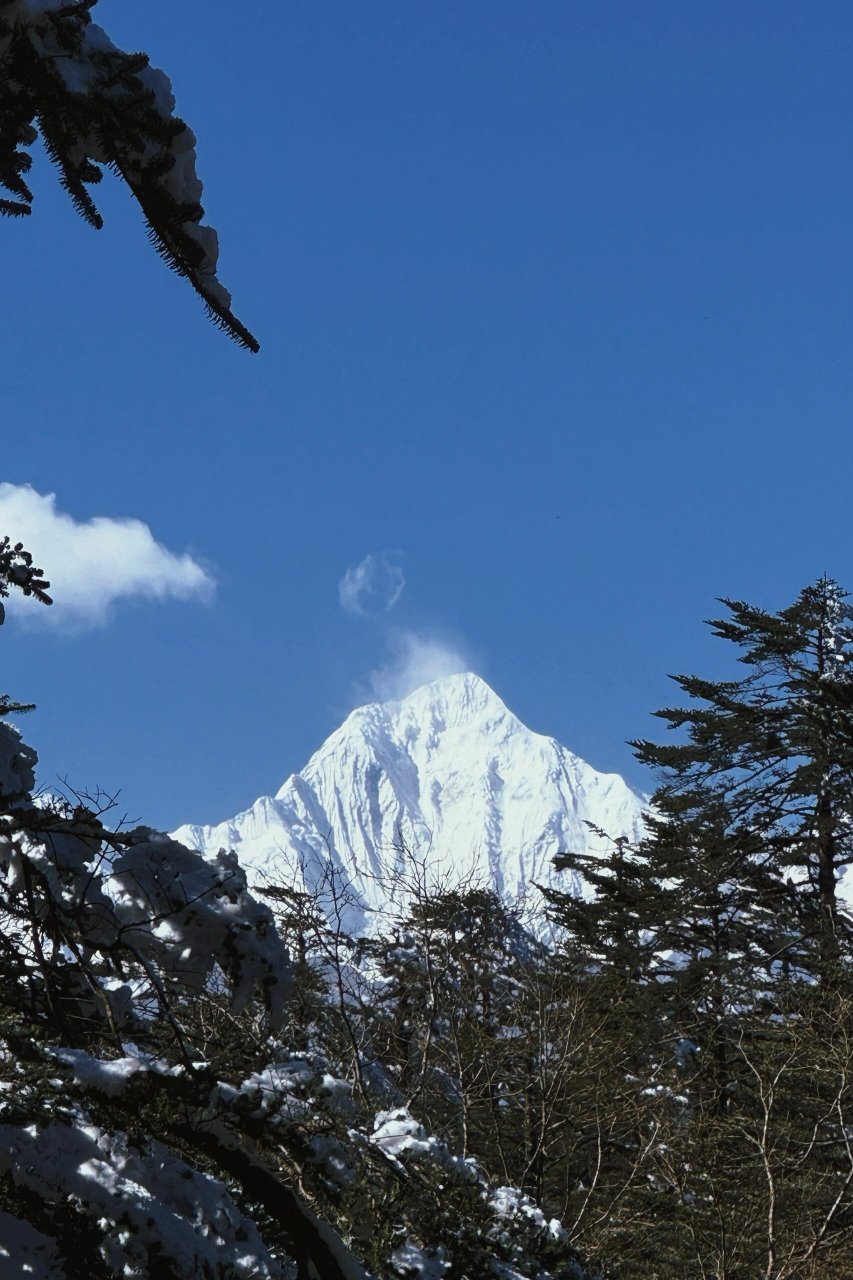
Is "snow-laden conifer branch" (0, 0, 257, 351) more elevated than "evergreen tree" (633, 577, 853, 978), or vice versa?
"evergreen tree" (633, 577, 853, 978)

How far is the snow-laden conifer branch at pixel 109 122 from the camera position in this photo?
2.77 metres

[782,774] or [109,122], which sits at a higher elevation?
[782,774]

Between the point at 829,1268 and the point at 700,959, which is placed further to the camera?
the point at 700,959

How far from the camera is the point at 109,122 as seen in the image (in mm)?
2809

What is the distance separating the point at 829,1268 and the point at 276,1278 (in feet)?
40.3

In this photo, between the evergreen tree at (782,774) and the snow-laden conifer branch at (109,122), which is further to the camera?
the evergreen tree at (782,774)

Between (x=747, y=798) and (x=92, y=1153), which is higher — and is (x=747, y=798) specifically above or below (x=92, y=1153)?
above

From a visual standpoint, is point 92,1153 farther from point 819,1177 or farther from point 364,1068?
point 819,1177

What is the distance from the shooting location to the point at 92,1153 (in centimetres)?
327

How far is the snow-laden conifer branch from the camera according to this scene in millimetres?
2771

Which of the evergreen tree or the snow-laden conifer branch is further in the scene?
the evergreen tree

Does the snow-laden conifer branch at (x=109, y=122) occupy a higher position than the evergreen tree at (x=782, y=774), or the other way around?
the evergreen tree at (x=782, y=774)

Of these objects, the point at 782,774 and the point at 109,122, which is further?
the point at 782,774

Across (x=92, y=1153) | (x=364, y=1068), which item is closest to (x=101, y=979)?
(x=92, y=1153)
